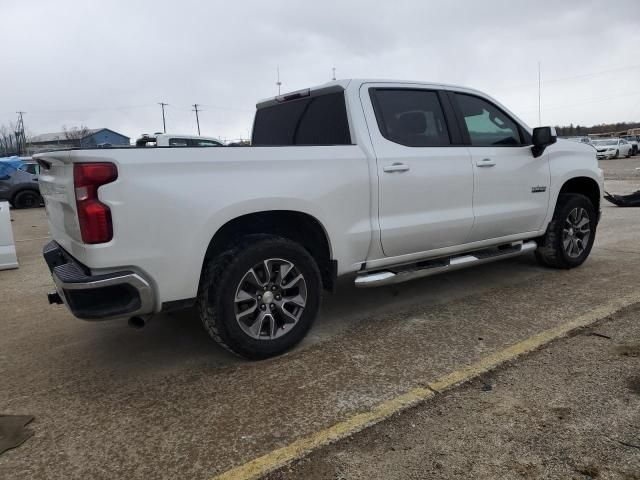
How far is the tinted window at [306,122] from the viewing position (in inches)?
156

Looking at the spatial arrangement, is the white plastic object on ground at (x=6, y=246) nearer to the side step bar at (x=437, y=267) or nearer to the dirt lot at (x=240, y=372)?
the dirt lot at (x=240, y=372)

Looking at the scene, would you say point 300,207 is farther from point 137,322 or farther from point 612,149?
point 612,149

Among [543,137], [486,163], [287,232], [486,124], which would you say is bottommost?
[287,232]

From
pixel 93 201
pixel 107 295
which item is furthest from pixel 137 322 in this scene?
pixel 93 201

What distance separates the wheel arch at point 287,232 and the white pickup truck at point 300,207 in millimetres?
11

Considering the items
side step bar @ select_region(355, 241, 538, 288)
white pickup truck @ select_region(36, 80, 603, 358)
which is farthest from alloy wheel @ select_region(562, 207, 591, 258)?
side step bar @ select_region(355, 241, 538, 288)

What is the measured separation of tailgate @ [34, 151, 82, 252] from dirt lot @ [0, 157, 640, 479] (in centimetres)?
92

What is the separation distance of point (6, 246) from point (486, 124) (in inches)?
252

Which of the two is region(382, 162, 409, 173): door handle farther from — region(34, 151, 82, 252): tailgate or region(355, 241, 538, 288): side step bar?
region(34, 151, 82, 252): tailgate

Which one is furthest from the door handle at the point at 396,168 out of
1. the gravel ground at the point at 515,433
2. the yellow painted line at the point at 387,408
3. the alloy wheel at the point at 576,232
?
the alloy wheel at the point at 576,232

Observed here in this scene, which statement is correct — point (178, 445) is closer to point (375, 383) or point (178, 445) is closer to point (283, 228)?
point (375, 383)

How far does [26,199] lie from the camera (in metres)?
16.4

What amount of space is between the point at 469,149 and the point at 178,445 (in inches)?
129

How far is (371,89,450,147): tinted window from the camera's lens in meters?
3.97
